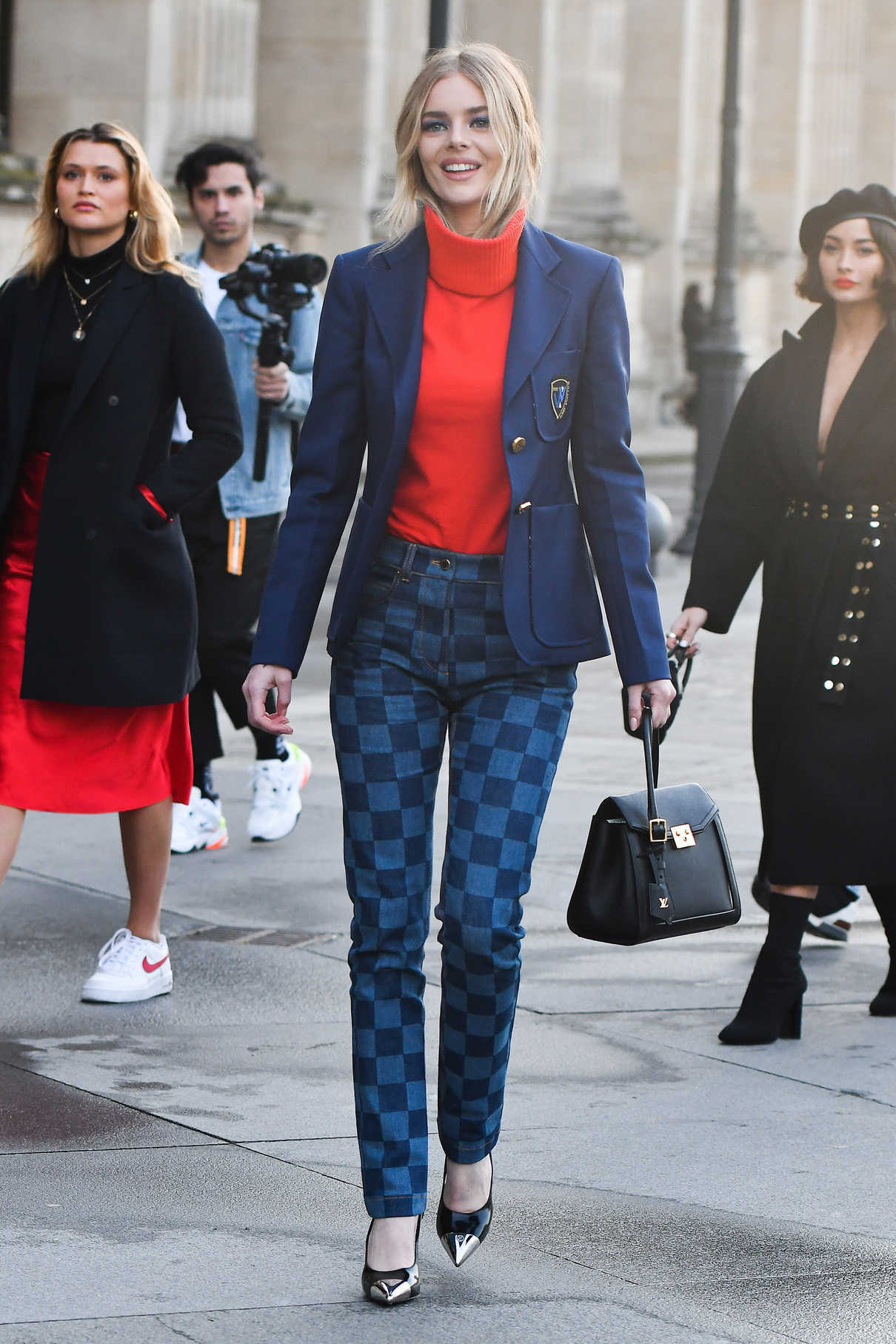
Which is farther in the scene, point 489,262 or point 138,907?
point 138,907

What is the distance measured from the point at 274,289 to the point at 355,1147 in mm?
3206

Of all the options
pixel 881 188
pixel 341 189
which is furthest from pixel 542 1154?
pixel 341 189

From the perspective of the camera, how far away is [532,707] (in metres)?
3.71

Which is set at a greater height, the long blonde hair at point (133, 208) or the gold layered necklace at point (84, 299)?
the long blonde hair at point (133, 208)

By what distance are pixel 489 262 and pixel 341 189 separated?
18.8m

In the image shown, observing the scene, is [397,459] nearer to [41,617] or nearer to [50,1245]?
[50,1245]

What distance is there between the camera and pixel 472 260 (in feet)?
12.3

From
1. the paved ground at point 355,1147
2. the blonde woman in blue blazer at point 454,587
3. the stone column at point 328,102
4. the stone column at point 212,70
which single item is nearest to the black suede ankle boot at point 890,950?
the paved ground at point 355,1147

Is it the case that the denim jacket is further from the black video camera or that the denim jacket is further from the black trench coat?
the black trench coat

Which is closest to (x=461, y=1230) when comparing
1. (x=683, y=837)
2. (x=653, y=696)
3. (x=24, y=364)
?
(x=683, y=837)

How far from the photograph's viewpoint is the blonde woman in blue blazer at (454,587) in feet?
12.0

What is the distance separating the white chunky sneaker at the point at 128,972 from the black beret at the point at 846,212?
222 centimetres

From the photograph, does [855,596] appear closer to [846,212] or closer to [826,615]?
[826,615]

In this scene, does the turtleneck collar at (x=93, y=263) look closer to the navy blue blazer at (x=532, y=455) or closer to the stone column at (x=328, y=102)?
the navy blue blazer at (x=532, y=455)
